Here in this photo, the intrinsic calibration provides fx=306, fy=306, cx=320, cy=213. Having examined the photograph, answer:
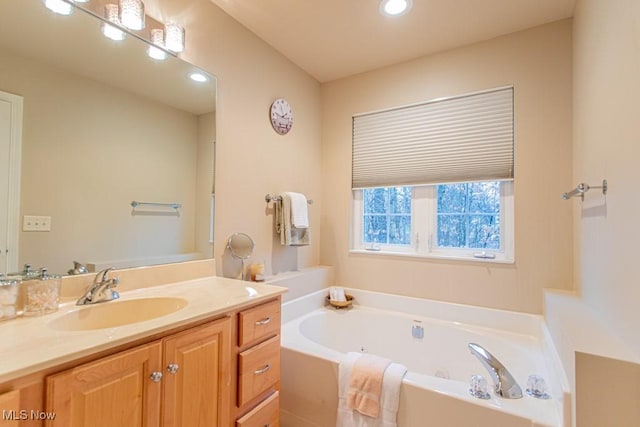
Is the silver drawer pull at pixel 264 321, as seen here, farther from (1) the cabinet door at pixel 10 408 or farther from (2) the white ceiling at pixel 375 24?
(2) the white ceiling at pixel 375 24

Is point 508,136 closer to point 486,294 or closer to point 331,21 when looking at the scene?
point 486,294

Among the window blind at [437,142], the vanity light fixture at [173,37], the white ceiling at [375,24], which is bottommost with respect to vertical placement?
the window blind at [437,142]

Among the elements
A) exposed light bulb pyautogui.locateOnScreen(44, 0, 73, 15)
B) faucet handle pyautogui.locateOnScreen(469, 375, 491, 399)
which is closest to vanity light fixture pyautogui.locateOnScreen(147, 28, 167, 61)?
exposed light bulb pyautogui.locateOnScreen(44, 0, 73, 15)

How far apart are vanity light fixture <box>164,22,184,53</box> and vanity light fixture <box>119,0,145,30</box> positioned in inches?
5.6

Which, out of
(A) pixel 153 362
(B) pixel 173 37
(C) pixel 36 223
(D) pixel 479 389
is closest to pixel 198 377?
(A) pixel 153 362

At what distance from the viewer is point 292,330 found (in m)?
2.13

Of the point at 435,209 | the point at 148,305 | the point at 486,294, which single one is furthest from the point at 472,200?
the point at 148,305

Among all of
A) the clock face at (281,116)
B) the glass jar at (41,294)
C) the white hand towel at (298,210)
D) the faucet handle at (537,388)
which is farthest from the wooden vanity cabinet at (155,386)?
the clock face at (281,116)

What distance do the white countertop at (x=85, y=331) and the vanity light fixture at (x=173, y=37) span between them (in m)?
1.29

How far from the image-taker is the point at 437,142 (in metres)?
2.42

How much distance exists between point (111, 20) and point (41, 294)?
1248mm

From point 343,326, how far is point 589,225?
5.68ft

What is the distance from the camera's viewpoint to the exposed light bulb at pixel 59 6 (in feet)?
4.17

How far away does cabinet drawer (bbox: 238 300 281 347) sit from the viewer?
1349mm
